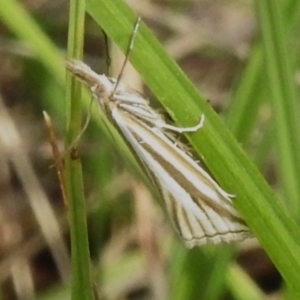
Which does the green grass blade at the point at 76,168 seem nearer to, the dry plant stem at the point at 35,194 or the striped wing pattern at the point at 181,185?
the striped wing pattern at the point at 181,185

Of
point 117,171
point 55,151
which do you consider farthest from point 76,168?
point 117,171

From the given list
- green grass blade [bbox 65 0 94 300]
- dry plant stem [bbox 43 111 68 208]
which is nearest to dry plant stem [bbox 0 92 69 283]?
dry plant stem [bbox 43 111 68 208]

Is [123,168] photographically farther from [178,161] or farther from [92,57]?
[178,161]

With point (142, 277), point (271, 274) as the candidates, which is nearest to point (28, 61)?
point (142, 277)

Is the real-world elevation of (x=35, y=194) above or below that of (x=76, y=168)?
above

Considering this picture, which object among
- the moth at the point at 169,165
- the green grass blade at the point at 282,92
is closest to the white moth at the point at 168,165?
the moth at the point at 169,165

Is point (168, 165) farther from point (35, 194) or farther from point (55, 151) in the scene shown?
point (35, 194)

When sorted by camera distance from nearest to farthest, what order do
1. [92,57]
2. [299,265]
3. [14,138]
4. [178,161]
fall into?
[299,265] < [178,161] < [14,138] < [92,57]

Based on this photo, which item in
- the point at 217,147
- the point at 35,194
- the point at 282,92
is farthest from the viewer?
the point at 35,194

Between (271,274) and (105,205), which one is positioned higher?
(105,205)
